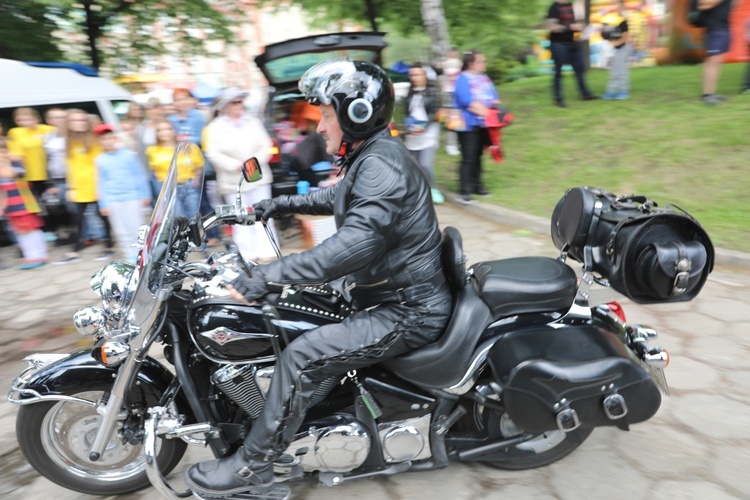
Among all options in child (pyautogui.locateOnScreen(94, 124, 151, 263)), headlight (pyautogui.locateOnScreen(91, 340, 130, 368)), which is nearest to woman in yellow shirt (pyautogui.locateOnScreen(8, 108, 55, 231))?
child (pyautogui.locateOnScreen(94, 124, 151, 263))

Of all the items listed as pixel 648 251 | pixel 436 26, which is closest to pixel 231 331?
pixel 648 251

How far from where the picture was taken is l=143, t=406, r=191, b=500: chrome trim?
7.56 ft

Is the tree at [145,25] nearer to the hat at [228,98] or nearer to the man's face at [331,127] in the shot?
the hat at [228,98]

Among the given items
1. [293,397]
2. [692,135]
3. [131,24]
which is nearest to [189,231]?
[293,397]

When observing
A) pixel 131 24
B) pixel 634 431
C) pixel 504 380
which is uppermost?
pixel 131 24

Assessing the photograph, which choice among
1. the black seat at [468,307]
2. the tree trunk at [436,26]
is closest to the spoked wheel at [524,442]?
the black seat at [468,307]

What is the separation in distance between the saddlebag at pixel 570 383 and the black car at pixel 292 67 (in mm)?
4468

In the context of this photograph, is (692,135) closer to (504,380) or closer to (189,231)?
(504,380)

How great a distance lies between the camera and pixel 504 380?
92.5 inches

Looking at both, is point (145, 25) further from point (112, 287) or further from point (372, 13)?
point (112, 287)

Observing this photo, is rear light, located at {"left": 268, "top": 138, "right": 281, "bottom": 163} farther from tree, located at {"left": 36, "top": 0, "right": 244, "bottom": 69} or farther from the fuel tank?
tree, located at {"left": 36, "top": 0, "right": 244, "bottom": 69}

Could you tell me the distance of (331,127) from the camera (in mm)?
2357

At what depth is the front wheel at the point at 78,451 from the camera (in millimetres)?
2607

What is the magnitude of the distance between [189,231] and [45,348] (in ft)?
9.42
